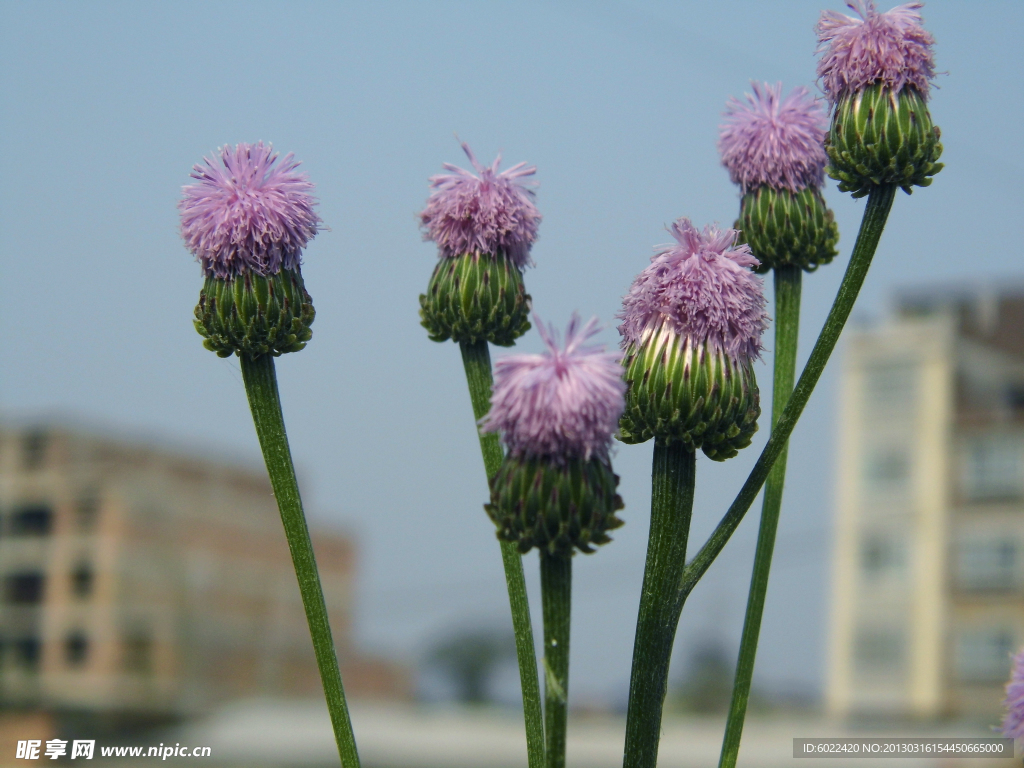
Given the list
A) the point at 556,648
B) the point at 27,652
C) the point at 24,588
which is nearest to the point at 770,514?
the point at 556,648

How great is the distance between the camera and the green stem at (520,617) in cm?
522

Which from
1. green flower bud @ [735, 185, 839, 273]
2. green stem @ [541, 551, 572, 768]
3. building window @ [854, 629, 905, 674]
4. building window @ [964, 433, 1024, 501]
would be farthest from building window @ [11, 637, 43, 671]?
green stem @ [541, 551, 572, 768]

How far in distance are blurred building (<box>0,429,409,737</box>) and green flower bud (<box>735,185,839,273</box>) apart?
126 m

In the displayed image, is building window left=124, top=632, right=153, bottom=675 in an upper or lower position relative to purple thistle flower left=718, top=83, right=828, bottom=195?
upper

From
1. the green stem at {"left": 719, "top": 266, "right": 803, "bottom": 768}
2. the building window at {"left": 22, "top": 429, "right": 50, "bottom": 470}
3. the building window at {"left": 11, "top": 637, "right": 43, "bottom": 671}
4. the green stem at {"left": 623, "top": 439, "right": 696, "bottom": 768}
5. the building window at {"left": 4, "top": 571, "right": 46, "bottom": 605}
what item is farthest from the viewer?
the building window at {"left": 4, "top": 571, "right": 46, "bottom": 605}

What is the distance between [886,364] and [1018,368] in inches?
455

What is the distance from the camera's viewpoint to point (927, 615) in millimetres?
108188

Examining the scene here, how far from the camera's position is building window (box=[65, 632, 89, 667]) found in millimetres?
130250

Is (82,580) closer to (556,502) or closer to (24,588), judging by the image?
(24,588)

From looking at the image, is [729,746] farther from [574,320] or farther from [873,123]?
[873,123]

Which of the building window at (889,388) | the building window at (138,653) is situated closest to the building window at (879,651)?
the building window at (889,388)

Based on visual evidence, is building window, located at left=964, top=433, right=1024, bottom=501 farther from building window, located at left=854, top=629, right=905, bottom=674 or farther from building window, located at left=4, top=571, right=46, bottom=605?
building window, located at left=4, top=571, right=46, bottom=605

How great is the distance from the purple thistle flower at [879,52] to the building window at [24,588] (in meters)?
137

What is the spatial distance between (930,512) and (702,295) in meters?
112
